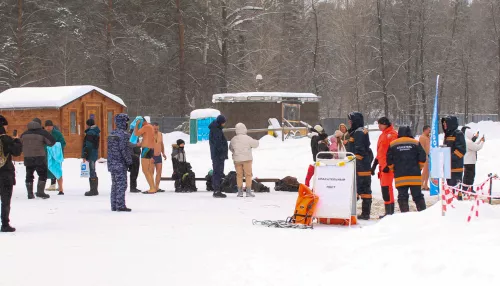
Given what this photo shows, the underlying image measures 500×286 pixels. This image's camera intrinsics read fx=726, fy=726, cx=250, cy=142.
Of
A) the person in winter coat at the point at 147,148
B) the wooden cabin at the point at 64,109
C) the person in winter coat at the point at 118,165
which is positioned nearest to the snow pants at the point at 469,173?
the person in winter coat at the point at 147,148

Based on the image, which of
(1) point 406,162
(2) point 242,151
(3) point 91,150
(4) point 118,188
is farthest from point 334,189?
(3) point 91,150

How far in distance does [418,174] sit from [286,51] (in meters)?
46.7

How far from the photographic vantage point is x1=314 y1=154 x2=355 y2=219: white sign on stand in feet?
38.0

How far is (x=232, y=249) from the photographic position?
30.4ft

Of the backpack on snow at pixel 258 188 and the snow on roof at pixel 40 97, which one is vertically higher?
the snow on roof at pixel 40 97

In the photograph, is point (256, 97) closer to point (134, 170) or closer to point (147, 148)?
point (134, 170)

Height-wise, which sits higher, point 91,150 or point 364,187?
point 91,150

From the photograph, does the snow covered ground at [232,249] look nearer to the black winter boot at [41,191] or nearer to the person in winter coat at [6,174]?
the person in winter coat at [6,174]

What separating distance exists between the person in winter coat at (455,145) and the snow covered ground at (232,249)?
3660 millimetres

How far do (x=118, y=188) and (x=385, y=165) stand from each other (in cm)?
486

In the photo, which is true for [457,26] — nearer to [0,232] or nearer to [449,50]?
[449,50]

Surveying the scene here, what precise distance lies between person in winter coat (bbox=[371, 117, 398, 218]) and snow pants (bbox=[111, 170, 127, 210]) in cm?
454

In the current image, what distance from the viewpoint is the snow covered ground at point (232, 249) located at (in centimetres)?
721

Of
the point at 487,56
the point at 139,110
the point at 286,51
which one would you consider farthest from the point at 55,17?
the point at 487,56
